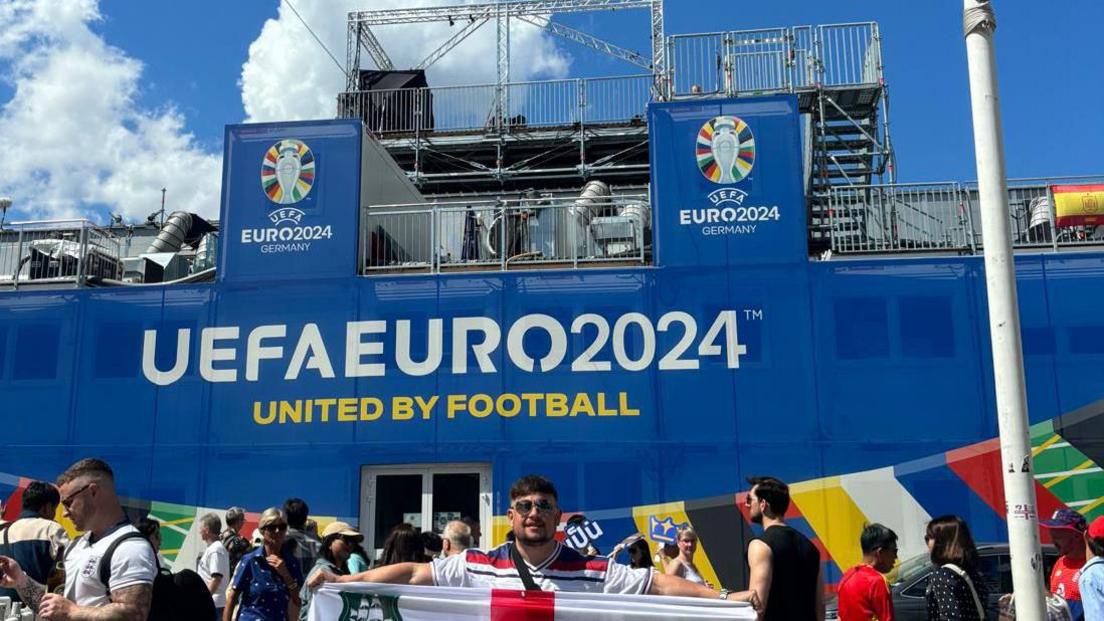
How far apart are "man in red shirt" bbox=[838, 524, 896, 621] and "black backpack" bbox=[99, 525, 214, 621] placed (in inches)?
156

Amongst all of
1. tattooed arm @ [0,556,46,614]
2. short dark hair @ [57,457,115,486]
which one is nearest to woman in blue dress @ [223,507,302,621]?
tattooed arm @ [0,556,46,614]

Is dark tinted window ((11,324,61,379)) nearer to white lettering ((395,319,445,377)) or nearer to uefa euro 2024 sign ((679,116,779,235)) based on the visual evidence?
white lettering ((395,319,445,377))

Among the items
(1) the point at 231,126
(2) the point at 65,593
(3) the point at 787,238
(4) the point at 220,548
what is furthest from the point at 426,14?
(2) the point at 65,593

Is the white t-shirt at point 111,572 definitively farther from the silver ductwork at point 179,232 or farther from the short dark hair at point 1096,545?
the silver ductwork at point 179,232

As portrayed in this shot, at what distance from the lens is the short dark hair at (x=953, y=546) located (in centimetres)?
559

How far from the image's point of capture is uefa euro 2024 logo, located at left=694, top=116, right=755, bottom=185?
14.0m

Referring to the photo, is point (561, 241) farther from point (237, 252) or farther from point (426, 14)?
point (426, 14)

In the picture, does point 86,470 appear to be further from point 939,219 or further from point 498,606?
point 939,219

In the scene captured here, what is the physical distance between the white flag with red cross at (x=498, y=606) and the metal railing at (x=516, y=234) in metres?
9.39

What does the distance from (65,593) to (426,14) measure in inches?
828

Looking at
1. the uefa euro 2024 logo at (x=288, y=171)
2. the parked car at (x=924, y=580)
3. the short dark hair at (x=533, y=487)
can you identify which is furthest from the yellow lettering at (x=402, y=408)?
the short dark hair at (x=533, y=487)

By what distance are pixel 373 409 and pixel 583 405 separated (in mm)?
2878

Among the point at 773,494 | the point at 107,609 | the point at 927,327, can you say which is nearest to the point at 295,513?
the point at 107,609

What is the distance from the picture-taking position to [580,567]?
14.1ft
